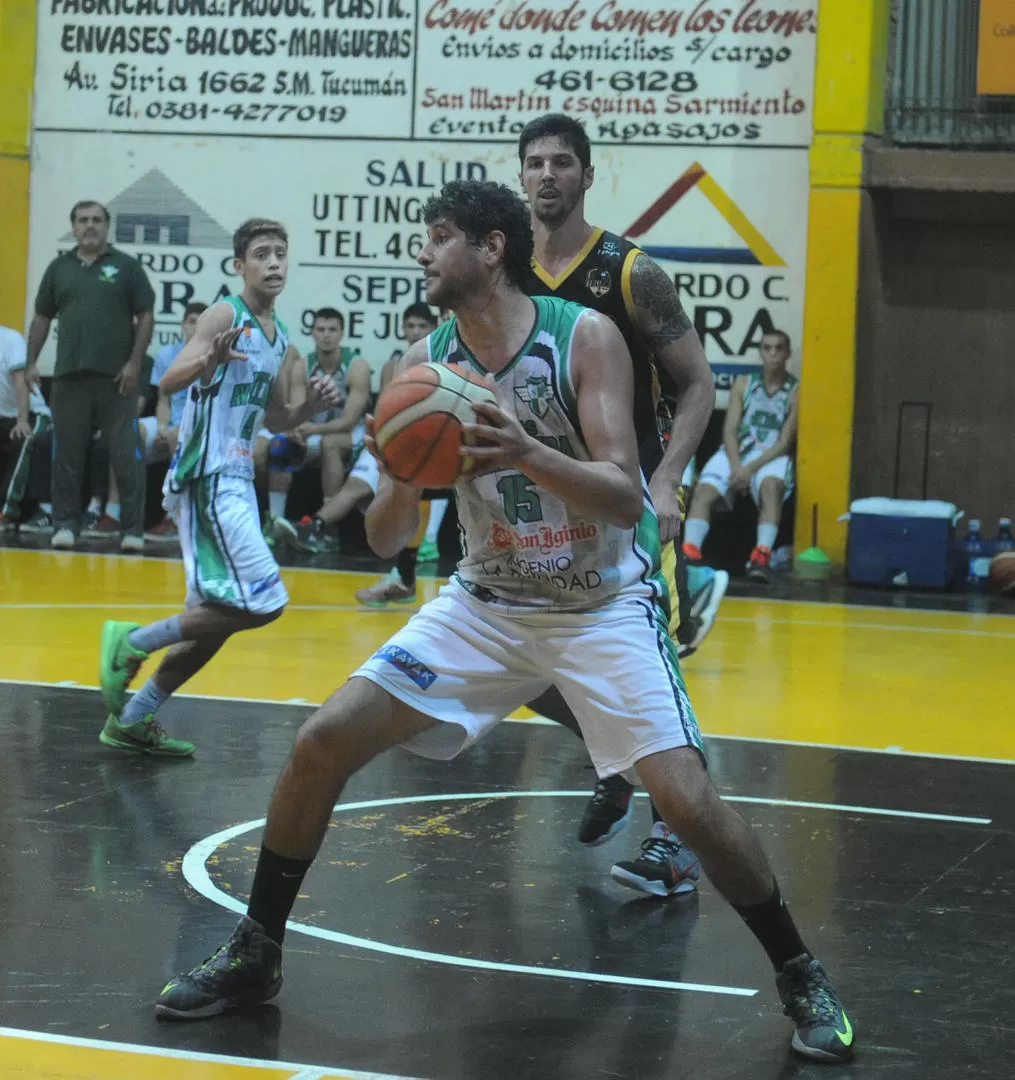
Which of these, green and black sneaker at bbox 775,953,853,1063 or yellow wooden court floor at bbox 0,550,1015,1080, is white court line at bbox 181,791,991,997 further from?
yellow wooden court floor at bbox 0,550,1015,1080

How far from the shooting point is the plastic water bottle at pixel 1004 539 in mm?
13883

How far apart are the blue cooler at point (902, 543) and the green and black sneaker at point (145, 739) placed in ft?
24.9

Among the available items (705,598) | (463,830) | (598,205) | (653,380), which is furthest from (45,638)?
(598,205)

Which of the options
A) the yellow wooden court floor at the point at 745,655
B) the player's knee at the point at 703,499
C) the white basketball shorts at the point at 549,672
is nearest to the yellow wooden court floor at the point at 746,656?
the yellow wooden court floor at the point at 745,655

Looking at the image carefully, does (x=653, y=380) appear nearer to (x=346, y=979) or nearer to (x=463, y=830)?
(x=463, y=830)

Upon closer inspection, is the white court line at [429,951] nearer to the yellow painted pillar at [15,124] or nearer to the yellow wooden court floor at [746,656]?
the yellow wooden court floor at [746,656]

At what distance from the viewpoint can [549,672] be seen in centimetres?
423

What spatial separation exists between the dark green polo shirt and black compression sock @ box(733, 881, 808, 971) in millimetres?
10432

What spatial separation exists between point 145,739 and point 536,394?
3124 mm

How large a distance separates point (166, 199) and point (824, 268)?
5.80 metres

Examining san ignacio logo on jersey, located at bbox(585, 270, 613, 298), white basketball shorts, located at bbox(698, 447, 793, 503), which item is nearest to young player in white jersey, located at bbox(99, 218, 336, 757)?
san ignacio logo on jersey, located at bbox(585, 270, 613, 298)

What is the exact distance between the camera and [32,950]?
14.5 ft

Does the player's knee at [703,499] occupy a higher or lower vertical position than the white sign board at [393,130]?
lower

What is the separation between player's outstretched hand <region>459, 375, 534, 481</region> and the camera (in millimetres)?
3715
